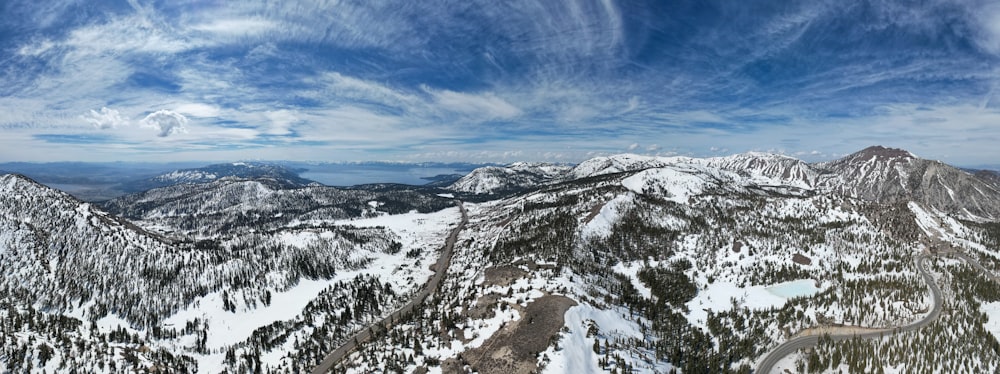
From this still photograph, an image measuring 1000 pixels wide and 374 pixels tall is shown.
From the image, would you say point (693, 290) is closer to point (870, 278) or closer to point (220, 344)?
point (870, 278)

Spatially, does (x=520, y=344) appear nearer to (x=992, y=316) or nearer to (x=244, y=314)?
(x=992, y=316)

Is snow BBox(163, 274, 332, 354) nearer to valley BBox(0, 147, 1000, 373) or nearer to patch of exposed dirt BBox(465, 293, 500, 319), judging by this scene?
valley BBox(0, 147, 1000, 373)

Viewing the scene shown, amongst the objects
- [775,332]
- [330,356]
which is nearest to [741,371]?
[775,332]

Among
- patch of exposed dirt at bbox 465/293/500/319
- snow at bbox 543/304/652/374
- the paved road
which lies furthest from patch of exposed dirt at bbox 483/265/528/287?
the paved road

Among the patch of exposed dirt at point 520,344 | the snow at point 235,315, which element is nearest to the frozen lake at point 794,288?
the patch of exposed dirt at point 520,344

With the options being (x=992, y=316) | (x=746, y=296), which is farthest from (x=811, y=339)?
(x=992, y=316)
